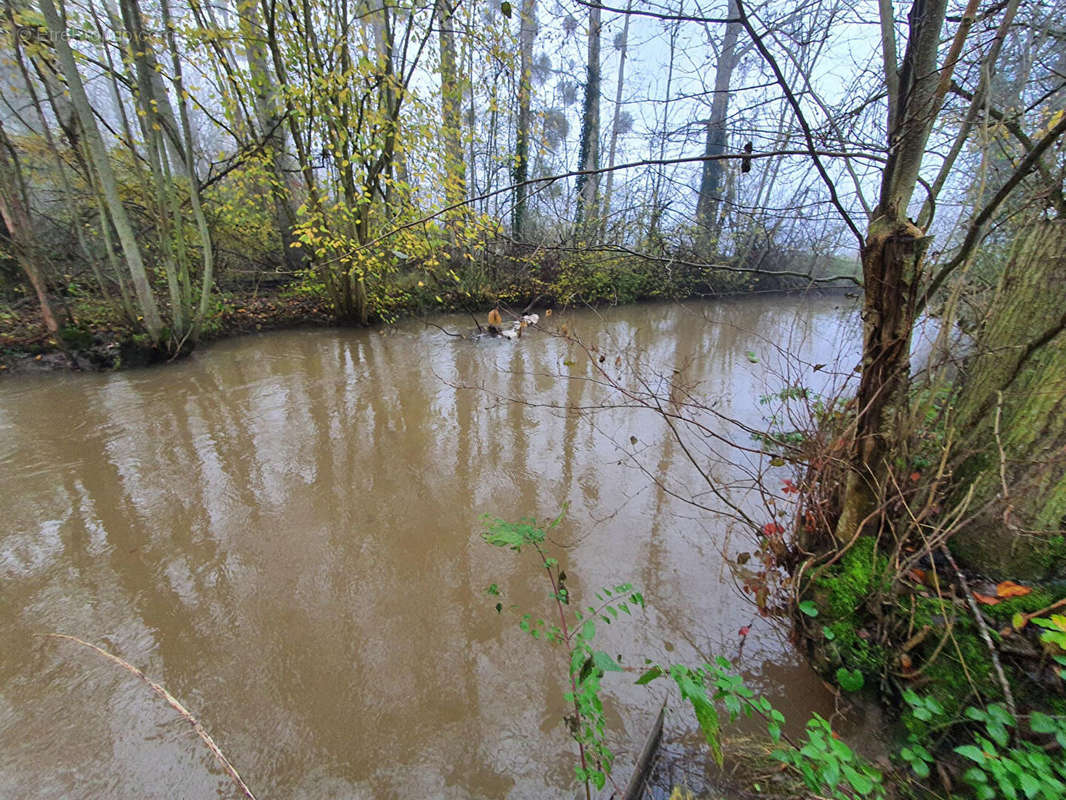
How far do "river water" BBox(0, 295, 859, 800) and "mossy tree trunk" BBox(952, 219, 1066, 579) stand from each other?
91cm

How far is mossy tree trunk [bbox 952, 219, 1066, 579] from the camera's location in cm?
150

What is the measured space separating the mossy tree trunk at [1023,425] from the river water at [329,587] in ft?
3.00

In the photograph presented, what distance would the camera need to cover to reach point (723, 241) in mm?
10984

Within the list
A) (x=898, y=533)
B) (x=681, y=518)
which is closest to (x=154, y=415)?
(x=681, y=518)

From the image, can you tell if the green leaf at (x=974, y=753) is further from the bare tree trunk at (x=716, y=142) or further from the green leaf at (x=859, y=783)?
the bare tree trunk at (x=716, y=142)

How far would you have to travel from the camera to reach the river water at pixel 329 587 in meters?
1.66

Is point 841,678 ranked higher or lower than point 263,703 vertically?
higher

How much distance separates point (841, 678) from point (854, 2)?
272 cm

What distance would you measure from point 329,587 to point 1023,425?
3188 millimetres

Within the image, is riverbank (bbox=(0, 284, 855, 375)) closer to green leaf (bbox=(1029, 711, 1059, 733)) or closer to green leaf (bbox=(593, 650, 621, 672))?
green leaf (bbox=(593, 650, 621, 672))

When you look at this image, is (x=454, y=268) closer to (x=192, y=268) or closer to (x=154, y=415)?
(x=192, y=268)

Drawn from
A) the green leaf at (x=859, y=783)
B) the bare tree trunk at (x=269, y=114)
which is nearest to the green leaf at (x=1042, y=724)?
the green leaf at (x=859, y=783)

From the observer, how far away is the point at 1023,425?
5.09ft

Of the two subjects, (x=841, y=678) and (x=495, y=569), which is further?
(x=495, y=569)
